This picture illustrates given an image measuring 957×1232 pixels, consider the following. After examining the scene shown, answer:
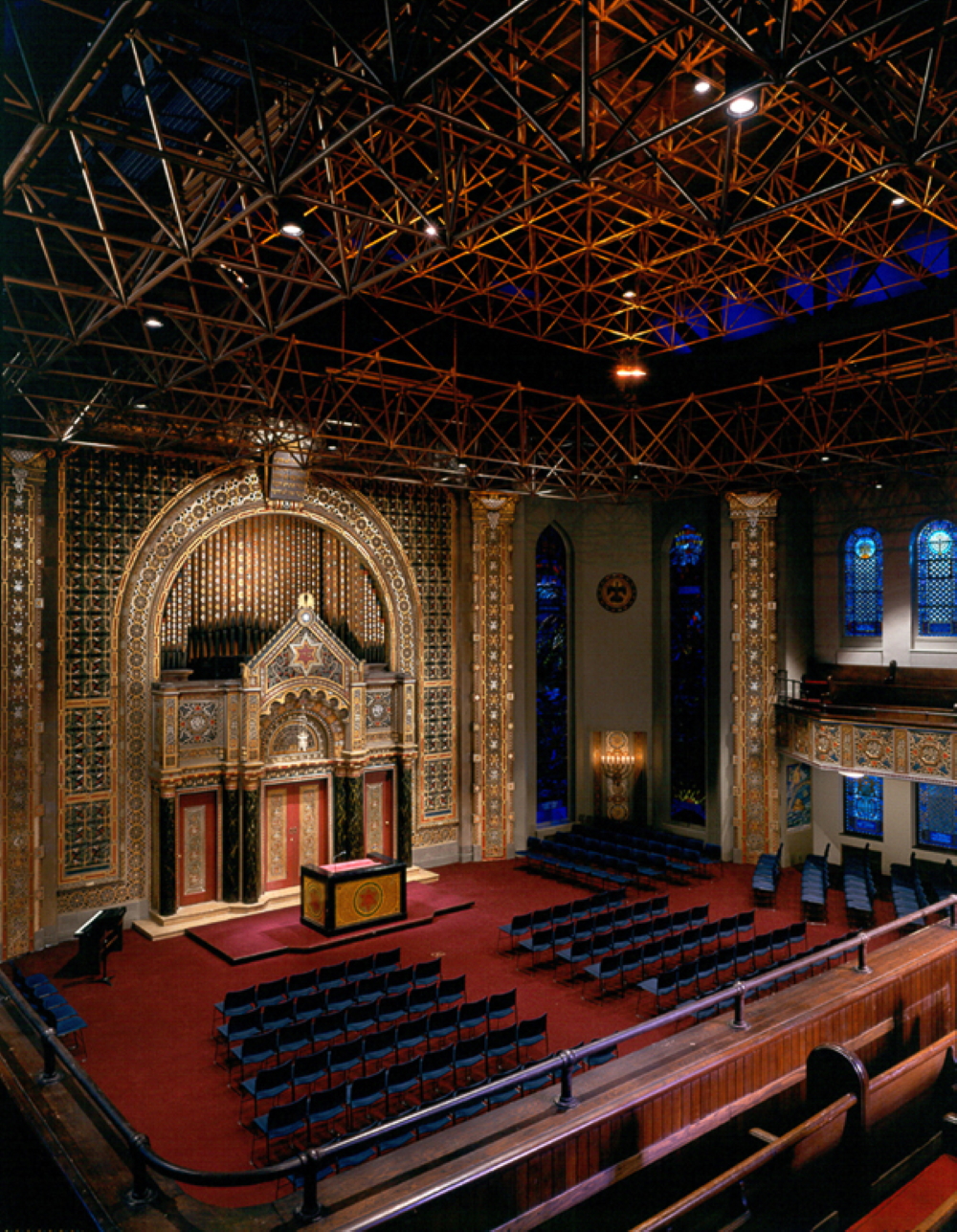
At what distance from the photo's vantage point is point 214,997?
12883 mm

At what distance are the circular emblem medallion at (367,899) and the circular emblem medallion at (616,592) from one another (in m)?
10.0

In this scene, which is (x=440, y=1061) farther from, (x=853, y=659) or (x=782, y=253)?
(x=853, y=659)

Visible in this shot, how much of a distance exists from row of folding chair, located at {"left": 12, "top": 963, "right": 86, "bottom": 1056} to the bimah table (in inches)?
183

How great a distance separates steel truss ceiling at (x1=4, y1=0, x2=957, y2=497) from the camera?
6.49 meters

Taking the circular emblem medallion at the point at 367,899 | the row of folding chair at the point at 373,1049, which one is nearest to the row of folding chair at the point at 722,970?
the row of folding chair at the point at 373,1049

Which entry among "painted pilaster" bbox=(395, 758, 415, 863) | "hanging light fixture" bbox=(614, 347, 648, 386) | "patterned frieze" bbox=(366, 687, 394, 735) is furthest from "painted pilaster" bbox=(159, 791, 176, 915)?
"hanging light fixture" bbox=(614, 347, 648, 386)

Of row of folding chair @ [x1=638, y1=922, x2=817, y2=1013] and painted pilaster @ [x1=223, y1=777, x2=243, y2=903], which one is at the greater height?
painted pilaster @ [x1=223, y1=777, x2=243, y2=903]

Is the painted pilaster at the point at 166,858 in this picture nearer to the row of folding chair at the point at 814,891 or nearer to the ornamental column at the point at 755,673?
the row of folding chair at the point at 814,891

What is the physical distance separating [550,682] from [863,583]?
316 inches

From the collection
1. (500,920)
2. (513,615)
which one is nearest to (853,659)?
(513,615)

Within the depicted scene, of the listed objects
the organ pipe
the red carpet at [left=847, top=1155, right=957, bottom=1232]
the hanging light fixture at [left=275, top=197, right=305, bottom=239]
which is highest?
the hanging light fixture at [left=275, top=197, right=305, bottom=239]

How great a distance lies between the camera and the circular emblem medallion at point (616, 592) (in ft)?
73.5

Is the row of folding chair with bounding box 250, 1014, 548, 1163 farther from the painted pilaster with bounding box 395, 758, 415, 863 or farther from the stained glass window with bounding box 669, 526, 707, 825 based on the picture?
the stained glass window with bounding box 669, 526, 707, 825

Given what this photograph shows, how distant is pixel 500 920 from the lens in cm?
1641
